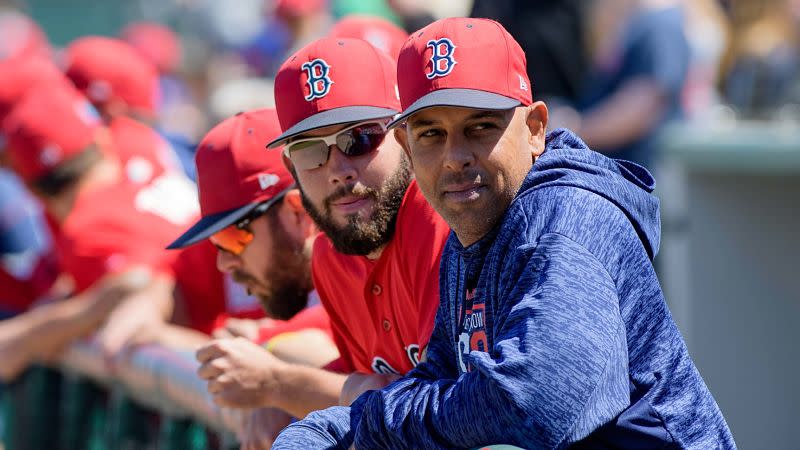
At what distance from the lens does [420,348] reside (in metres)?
2.75

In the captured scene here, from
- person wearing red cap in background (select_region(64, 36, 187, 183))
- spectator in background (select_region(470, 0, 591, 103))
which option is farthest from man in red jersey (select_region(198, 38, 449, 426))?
spectator in background (select_region(470, 0, 591, 103))

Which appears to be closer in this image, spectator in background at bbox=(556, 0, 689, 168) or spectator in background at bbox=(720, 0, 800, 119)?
spectator in background at bbox=(720, 0, 800, 119)

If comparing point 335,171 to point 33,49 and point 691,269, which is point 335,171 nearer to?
point 691,269

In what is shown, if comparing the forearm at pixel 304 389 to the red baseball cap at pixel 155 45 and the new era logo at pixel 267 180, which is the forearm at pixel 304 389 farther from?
the red baseball cap at pixel 155 45

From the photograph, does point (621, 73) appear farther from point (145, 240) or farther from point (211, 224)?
point (211, 224)

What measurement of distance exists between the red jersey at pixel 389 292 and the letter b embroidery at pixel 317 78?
1.09ft

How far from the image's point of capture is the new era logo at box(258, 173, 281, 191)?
12.0 feet

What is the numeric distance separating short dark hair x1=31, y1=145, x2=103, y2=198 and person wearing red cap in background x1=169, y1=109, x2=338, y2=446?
195 centimetres

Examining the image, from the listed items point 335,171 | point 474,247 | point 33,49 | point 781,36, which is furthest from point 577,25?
point 33,49

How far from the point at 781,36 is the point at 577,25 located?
112 centimetres

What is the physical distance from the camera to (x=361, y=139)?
2980 mm

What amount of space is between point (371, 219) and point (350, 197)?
78 millimetres

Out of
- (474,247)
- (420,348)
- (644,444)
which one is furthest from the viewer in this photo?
(420,348)

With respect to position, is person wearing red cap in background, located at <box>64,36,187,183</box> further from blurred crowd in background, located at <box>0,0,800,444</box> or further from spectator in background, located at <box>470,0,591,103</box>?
spectator in background, located at <box>470,0,591,103</box>
